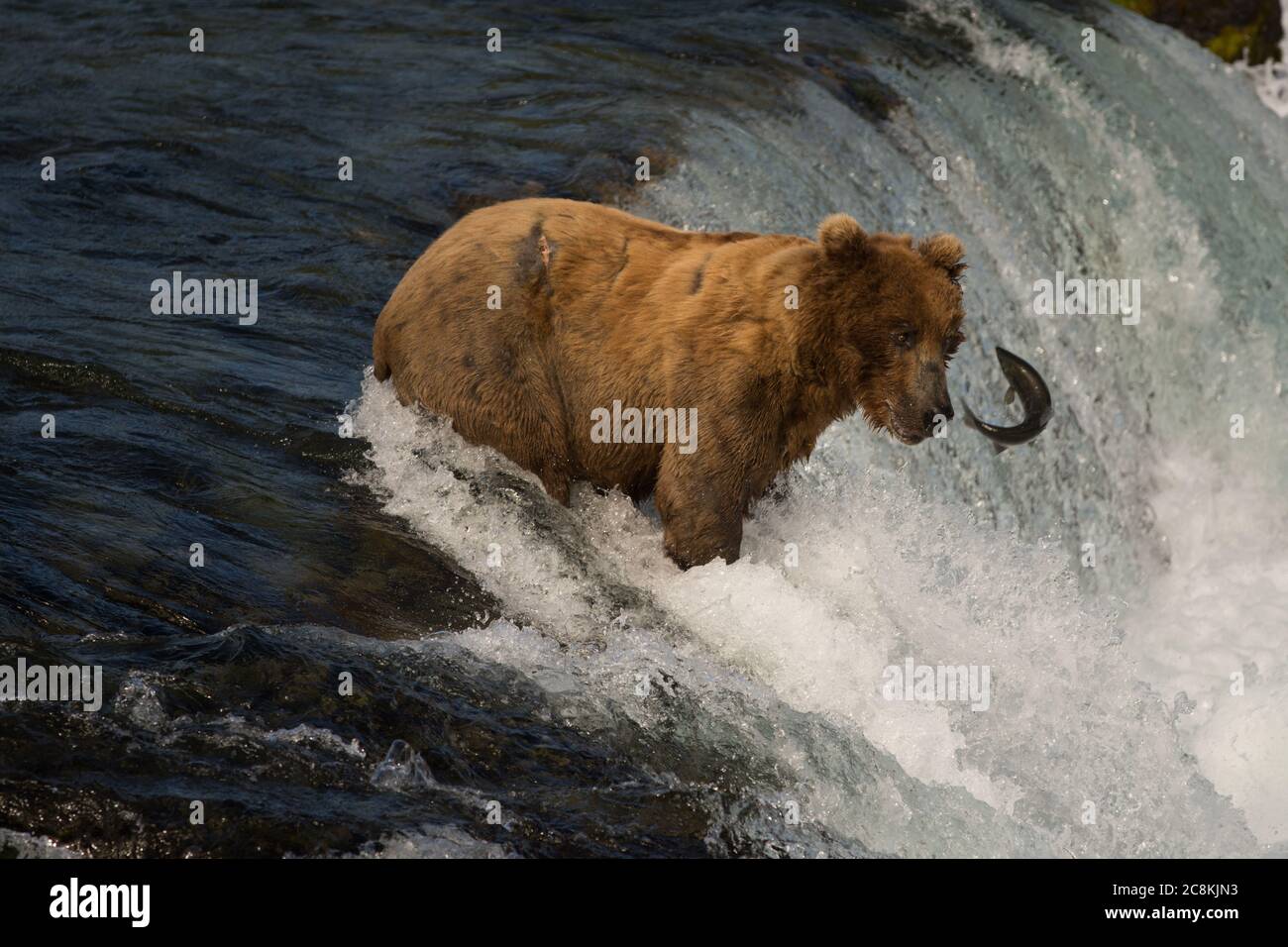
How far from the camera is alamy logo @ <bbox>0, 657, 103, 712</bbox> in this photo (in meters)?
4.95

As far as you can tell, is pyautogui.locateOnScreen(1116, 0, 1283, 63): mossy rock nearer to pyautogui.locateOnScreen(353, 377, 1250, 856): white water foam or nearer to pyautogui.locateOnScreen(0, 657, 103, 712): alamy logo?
pyautogui.locateOnScreen(353, 377, 1250, 856): white water foam

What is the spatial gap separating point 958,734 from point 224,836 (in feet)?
8.79

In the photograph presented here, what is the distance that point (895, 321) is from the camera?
245 inches

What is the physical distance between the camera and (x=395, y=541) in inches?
253

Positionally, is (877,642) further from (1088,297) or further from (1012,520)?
(1088,297)

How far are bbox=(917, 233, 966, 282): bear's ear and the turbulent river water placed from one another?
1.17 metres

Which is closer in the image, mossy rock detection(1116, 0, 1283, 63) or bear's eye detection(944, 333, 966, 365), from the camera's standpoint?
bear's eye detection(944, 333, 966, 365)
